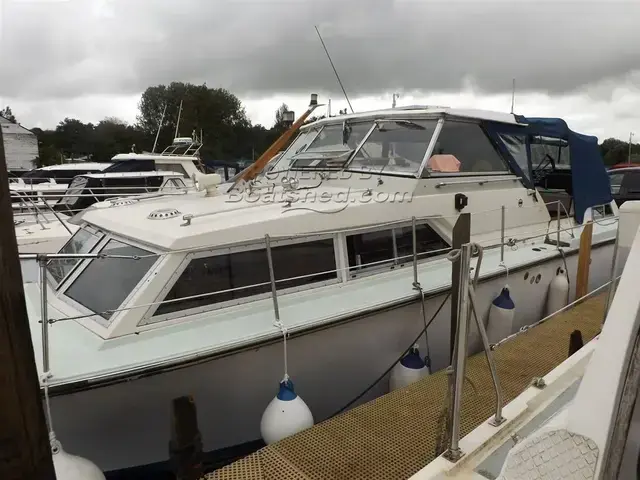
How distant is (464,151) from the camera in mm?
5012

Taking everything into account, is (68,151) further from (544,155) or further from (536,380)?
(536,380)

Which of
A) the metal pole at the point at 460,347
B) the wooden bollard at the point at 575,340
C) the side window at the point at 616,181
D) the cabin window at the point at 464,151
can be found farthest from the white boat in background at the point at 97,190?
the side window at the point at 616,181

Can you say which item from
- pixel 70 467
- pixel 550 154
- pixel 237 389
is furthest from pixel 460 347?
pixel 550 154

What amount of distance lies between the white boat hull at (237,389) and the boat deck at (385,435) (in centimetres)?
54

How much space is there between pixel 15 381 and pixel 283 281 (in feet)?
7.01

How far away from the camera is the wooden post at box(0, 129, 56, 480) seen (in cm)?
143

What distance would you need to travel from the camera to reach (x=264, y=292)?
350 cm

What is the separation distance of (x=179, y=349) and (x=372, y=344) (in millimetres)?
1440

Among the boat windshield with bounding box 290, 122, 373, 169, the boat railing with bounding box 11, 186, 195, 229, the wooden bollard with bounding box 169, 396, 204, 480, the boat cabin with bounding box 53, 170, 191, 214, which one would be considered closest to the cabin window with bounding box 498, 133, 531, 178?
the boat windshield with bounding box 290, 122, 373, 169

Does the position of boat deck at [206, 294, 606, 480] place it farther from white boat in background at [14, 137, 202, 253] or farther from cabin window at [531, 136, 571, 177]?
white boat in background at [14, 137, 202, 253]

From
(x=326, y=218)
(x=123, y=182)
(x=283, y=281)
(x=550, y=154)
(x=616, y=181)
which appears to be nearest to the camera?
(x=283, y=281)

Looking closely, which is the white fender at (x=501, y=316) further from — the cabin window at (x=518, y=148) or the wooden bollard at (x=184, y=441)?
the wooden bollard at (x=184, y=441)

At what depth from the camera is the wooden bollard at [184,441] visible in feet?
8.48

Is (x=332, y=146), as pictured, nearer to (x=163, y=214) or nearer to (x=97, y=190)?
(x=163, y=214)
